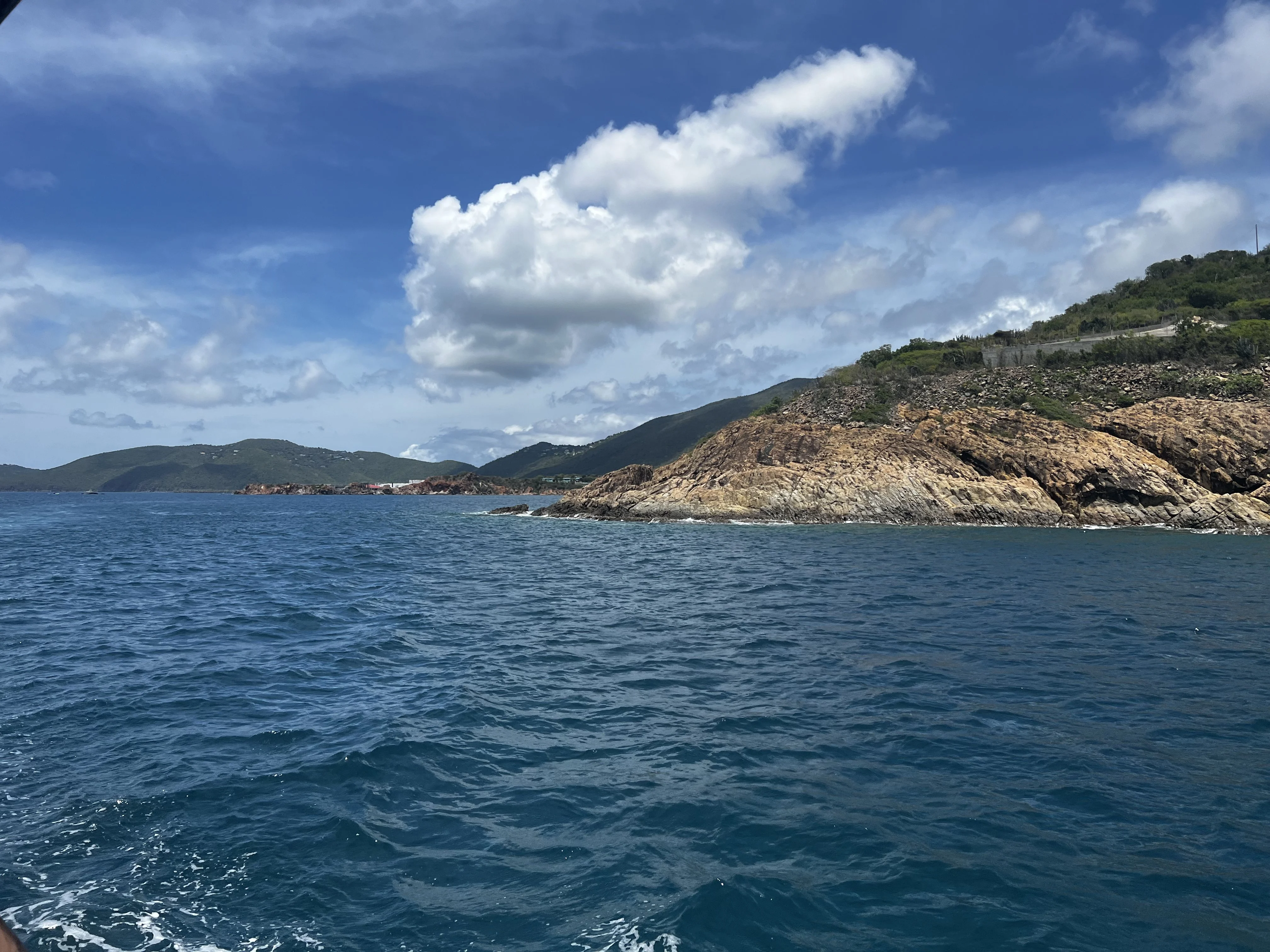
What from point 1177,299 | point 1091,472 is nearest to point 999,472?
point 1091,472

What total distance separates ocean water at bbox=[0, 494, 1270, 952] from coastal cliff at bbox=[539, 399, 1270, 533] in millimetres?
38639

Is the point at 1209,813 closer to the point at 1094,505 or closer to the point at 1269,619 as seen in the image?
the point at 1269,619

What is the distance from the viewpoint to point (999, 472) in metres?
63.0

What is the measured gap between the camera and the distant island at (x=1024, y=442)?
57281mm

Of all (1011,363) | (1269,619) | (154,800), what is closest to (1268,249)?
(1011,363)

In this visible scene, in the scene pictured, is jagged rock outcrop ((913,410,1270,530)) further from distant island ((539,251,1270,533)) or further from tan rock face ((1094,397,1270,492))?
tan rock face ((1094,397,1270,492))

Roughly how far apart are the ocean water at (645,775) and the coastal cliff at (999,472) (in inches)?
1521

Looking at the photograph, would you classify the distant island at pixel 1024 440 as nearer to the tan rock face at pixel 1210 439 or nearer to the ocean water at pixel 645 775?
the tan rock face at pixel 1210 439

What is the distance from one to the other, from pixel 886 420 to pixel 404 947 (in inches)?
3034

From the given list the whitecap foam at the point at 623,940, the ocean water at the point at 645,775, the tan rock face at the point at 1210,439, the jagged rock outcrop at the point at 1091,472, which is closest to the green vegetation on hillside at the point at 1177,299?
the tan rock face at the point at 1210,439

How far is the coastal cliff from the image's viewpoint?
56.3 m

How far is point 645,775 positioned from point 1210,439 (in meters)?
65.7

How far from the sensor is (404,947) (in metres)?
6.65

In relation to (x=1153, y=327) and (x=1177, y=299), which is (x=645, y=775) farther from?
(x=1177, y=299)
